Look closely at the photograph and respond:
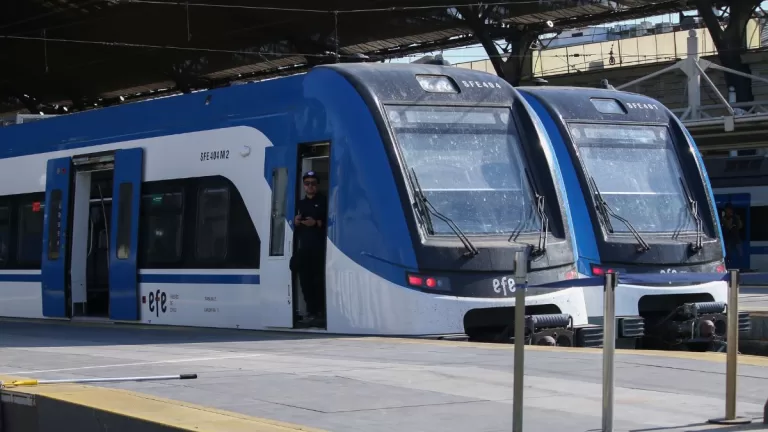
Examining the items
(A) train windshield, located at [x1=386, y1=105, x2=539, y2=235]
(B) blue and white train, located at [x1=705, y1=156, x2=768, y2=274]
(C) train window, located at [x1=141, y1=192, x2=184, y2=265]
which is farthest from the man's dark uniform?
(B) blue and white train, located at [x1=705, y1=156, x2=768, y2=274]

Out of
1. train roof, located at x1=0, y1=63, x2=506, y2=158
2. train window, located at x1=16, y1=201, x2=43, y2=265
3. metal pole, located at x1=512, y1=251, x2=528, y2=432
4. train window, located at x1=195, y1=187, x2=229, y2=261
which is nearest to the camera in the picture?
metal pole, located at x1=512, y1=251, x2=528, y2=432

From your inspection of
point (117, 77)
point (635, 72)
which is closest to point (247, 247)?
point (117, 77)

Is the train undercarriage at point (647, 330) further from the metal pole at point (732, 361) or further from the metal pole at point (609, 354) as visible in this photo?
the metal pole at point (609, 354)

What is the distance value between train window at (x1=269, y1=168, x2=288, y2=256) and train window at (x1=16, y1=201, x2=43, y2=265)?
5479 millimetres

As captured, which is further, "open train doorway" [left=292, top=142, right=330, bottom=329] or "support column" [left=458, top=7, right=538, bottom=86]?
"support column" [left=458, top=7, right=538, bottom=86]

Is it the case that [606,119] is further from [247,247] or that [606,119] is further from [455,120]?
[247,247]

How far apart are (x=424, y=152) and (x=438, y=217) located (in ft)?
2.30

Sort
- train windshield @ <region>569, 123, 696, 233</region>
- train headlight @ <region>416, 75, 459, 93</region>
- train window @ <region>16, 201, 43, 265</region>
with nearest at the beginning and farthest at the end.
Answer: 1. train headlight @ <region>416, 75, 459, 93</region>
2. train windshield @ <region>569, 123, 696, 233</region>
3. train window @ <region>16, 201, 43, 265</region>

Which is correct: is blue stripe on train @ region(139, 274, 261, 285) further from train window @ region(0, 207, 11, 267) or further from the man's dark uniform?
train window @ region(0, 207, 11, 267)

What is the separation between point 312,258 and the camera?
12.2 m

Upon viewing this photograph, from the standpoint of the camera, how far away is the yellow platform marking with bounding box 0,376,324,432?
604 centimetres

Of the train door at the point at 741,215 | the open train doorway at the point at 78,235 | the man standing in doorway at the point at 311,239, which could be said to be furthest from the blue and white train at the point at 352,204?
the train door at the point at 741,215

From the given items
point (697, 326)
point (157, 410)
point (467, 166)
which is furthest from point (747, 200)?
point (157, 410)

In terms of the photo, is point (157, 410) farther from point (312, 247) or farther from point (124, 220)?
point (124, 220)
